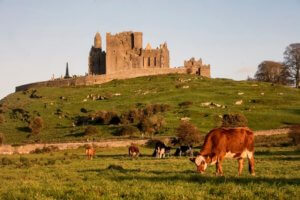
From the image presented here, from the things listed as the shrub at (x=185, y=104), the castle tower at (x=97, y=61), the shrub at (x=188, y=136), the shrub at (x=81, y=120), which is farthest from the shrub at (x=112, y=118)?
the castle tower at (x=97, y=61)

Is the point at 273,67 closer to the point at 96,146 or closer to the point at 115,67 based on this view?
the point at 115,67

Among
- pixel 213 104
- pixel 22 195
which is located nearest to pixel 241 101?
pixel 213 104

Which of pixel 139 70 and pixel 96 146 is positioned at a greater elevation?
pixel 139 70

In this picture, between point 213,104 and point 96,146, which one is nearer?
point 96,146

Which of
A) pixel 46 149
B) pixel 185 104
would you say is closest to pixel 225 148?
pixel 46 149

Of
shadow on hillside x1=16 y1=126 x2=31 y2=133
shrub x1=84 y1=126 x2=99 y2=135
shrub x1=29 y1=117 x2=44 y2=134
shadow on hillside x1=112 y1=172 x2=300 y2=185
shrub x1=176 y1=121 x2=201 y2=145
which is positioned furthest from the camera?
shadow on hillside x1=16 y1=126 x2=31 y2=133

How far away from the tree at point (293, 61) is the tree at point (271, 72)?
11.5 feet

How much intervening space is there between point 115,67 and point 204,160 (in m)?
108

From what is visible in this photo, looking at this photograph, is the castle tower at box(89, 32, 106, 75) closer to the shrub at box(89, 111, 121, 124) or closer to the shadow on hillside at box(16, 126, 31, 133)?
the shrub at box(89, 111, 121, 124)

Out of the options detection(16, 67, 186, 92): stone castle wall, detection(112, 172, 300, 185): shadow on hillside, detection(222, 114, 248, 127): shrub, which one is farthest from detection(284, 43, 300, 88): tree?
detection(112, 172, 300, 185): shadow on hillside

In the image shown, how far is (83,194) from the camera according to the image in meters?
13.7

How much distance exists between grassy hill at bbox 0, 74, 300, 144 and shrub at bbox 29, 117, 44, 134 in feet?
3.94

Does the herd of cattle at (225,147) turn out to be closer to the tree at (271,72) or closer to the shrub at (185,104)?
the shrub at (185,104)

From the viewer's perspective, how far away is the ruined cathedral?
126 meters
